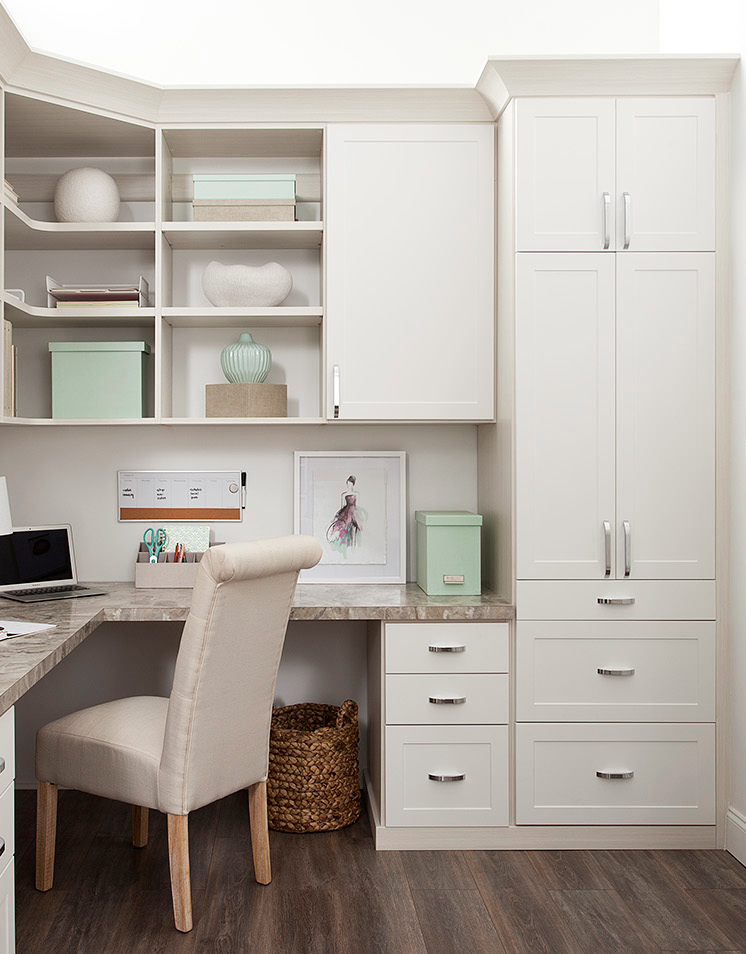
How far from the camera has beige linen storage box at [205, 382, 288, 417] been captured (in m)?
2.81

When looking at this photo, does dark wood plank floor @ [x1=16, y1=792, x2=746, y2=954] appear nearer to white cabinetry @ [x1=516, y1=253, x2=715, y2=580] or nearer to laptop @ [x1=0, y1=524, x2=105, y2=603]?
laptop @ [x1=0, y1=524, x2=105, y2=603]

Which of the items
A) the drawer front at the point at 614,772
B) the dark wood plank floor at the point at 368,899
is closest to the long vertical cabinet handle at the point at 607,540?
the drawer front at the point at 614,772

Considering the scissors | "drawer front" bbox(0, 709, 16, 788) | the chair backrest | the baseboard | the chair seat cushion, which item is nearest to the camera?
"drawer front" bbox(0, 709, 16, 788)

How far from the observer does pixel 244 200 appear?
284cm

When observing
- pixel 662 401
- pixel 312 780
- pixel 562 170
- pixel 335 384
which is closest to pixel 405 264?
pixel 335 384

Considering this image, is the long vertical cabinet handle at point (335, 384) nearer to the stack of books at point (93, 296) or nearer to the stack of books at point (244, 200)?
the stack of books at point (244, 200)

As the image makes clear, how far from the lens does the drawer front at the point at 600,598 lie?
257 cm

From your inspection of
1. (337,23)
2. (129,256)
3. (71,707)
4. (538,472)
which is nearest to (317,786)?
(71,707)

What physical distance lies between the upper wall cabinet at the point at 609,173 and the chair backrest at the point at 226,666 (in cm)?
127

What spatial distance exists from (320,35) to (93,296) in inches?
52.2

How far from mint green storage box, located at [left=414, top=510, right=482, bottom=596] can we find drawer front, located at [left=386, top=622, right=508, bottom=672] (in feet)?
0.65

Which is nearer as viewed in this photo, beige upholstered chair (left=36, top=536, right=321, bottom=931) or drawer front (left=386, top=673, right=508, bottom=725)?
beige upholstered chair (left=36, top=536, right=321, bottom=931)

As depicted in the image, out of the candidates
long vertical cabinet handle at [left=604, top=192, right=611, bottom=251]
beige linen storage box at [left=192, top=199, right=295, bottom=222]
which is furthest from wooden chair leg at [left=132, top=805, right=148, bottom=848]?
long vertical cabinet handle at [left=604, top=192, right=611, bottom=251]

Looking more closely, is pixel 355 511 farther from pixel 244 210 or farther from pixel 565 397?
pixel 244 210
